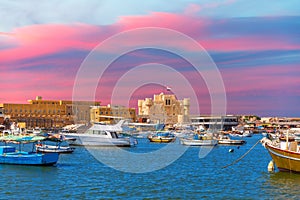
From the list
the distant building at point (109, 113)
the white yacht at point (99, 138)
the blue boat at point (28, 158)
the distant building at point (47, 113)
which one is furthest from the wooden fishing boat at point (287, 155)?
the distant building at point (47, 113)

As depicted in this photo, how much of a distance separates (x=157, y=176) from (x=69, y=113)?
151m

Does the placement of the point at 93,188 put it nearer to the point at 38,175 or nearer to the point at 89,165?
the point at 38,175

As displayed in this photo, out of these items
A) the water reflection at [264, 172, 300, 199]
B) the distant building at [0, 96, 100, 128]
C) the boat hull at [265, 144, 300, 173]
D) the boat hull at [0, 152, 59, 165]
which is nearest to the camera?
the water reflection at [264, 172, 300, 199]

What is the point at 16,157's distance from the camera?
35.9m

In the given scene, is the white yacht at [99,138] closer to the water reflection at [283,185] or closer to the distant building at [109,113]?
the water reflection at [283,185]

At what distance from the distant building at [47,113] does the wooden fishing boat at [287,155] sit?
5250 inches

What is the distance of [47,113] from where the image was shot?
583 ft

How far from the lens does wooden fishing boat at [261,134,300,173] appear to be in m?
30.7

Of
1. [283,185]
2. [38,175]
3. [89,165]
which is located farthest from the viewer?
[89,165]

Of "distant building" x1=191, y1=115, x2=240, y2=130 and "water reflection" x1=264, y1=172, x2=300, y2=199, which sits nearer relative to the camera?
"water reflection" x1=264, y1=172, x2=300, y2=199

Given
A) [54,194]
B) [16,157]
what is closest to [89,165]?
[16,157]

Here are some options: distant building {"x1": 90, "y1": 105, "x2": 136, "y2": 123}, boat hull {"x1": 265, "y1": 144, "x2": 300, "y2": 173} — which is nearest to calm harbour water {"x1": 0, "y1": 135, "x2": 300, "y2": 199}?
boat hull {"x1": 265, "y1": 144, "x2": 300, "y2": 173}

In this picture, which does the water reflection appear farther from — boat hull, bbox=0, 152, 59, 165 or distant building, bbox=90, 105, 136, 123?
distant building, bbox=90, 105, 136, 123

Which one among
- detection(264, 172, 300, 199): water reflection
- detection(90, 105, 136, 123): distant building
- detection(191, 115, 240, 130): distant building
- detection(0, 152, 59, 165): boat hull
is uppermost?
detection(90, 105, 136, 123): distant building
